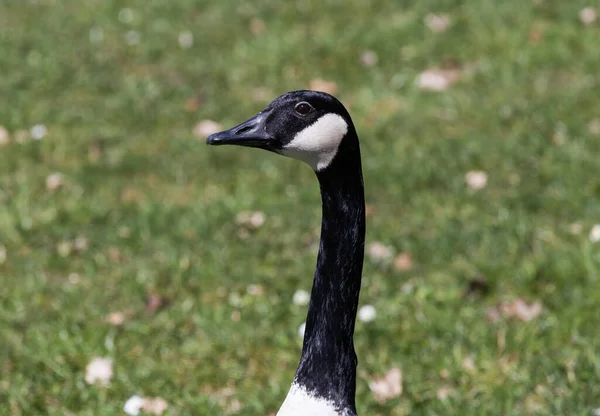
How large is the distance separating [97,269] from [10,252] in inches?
19.7

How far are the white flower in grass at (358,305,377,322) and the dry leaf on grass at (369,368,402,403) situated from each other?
1.22 ft

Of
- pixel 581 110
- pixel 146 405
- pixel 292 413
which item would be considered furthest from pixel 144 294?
pixel 581 110

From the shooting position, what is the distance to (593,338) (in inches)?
126

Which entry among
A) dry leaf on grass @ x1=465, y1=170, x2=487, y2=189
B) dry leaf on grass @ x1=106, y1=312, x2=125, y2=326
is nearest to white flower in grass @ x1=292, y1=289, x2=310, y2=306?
dry leaf on grass @ x1=106, y1=312, x2=125, y2=326

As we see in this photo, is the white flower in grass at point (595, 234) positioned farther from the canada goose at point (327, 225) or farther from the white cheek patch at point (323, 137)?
the white cheek patch at point (323, 137)

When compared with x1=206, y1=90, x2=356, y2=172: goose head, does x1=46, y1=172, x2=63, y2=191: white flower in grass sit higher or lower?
higher

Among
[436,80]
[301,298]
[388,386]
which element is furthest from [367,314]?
[436,80]

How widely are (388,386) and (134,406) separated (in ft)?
3.10

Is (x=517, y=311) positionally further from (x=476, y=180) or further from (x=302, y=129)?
(x=302, y=129)

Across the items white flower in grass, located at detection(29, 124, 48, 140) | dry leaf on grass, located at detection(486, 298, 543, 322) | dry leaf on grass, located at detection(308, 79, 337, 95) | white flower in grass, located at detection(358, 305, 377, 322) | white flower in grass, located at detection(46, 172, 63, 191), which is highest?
dry leaf on grass, located at detection(308, 79, 337, 95)

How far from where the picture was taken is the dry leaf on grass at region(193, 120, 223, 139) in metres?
5.25

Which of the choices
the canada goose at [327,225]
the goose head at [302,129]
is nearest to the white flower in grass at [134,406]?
the canada goose at [327,225]

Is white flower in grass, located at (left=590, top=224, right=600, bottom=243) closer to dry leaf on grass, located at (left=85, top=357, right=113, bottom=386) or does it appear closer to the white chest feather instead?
the white chest feather

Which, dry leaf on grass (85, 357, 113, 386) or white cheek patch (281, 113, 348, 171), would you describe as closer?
white cheek patch (281, 113, 348, 171)
